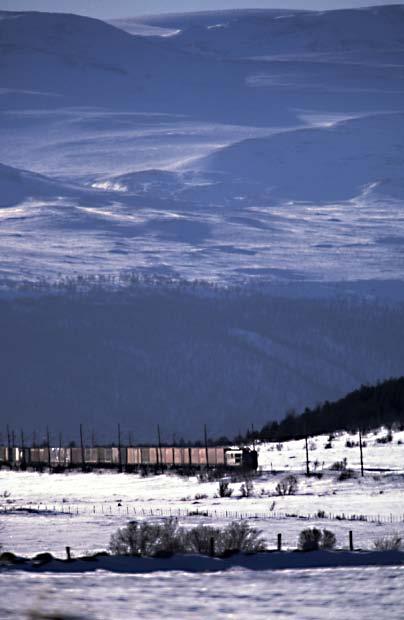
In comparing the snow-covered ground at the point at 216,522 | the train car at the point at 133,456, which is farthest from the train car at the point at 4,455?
the snow-covered ground at the point at 216,522

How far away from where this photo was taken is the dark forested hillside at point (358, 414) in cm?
7162

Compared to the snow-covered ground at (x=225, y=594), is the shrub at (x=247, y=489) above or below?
above

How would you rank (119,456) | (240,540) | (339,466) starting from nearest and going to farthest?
(240,540) < (339,466) < (119,456)

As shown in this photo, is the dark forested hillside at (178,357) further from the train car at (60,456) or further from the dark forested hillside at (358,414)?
the dark forested hillside at (358,414)

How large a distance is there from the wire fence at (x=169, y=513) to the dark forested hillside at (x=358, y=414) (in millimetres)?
19789

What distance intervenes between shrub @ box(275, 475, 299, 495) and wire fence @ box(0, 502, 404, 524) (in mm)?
4310

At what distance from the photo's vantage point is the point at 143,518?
140ft

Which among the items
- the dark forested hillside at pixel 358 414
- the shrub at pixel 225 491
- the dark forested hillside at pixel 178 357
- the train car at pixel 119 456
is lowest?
the shrub at pixel 225 491

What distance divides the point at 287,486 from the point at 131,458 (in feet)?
81.6

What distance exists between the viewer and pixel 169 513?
46062mm

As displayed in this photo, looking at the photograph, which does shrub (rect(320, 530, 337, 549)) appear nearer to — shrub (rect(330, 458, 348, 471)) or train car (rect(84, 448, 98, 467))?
shrub (rect(330, 458, 348, 471))

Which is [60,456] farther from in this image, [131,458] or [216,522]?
[216,522]

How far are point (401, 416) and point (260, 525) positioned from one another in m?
30.7

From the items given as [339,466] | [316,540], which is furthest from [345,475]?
[316,540]
